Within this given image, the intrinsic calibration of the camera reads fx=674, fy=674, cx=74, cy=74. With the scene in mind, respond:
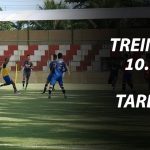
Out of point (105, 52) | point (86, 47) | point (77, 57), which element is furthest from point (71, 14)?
point (105, 52)

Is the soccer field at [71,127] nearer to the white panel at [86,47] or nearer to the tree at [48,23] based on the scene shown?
the white panel at [86,47]

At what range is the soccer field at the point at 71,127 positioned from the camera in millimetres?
11141

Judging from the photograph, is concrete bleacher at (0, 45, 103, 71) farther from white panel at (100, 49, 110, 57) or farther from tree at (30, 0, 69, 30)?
tree at (30, 0, 69, 30)

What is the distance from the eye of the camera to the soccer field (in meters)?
11.1

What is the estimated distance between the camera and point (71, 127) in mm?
13891

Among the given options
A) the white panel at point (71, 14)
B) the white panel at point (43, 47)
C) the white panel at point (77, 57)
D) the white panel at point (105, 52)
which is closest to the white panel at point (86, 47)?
the white panel at point (77, 57)

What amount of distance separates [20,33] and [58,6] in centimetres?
1513

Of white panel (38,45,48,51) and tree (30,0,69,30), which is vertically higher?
tree (30,0,69,30)

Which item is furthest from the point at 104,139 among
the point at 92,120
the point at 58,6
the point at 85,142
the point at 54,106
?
the point at 58,6

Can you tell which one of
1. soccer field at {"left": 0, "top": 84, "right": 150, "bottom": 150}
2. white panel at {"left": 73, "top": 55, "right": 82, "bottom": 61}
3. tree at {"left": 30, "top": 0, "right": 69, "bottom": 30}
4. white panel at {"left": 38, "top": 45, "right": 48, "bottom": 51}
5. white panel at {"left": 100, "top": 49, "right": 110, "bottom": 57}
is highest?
tree at {"left": 30, "top": 0, "right": 69, "bottom": 30}

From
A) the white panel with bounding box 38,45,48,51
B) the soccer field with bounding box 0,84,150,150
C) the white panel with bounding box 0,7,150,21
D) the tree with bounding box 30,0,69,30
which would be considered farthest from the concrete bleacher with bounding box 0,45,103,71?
the soccer field with bounding box 0,84,150,150

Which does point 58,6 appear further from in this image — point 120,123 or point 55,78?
point 120,123

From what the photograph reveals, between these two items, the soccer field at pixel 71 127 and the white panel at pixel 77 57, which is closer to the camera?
the soccer field at pixel 71 127

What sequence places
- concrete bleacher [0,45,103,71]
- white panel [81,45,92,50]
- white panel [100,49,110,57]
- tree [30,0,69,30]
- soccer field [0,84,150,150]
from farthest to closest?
tree [30,0,69,30] < white panel [81,45,92,50] < concrete bleacher [0,45,103,71] < white panel [100,49,110,57] < soccer field [0,84,150,150]
